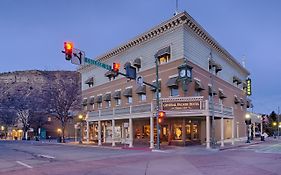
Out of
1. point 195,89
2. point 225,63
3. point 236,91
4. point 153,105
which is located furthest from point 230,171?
point 236,91

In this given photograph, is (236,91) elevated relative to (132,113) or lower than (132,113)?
elevated

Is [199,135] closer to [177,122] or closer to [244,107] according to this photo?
Result: [177,122]

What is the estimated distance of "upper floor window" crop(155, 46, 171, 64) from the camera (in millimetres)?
33022

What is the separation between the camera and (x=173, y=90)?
107 feet

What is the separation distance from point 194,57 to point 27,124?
188ft

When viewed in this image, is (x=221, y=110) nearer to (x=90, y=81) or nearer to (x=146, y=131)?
(x=146, y=131)

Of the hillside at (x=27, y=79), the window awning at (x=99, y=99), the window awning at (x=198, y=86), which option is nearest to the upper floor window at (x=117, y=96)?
the window awning at (x=99, y=99)

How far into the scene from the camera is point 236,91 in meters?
48.7

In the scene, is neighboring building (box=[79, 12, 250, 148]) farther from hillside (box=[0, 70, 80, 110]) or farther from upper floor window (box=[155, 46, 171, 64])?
hillside (box=[0, 70, 80, 110])

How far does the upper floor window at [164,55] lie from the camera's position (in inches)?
1300

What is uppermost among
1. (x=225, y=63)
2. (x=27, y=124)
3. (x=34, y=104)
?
(x=225, y=63)

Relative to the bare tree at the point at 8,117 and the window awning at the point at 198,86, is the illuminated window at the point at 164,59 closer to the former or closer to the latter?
the window awning at the point at 198,86

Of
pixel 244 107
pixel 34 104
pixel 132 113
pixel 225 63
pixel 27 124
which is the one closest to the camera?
pixel 132 113

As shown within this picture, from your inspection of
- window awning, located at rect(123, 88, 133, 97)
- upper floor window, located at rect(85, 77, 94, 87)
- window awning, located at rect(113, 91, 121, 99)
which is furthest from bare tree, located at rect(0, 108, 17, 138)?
window awning, located at rect(123, 88, 133, 97)
